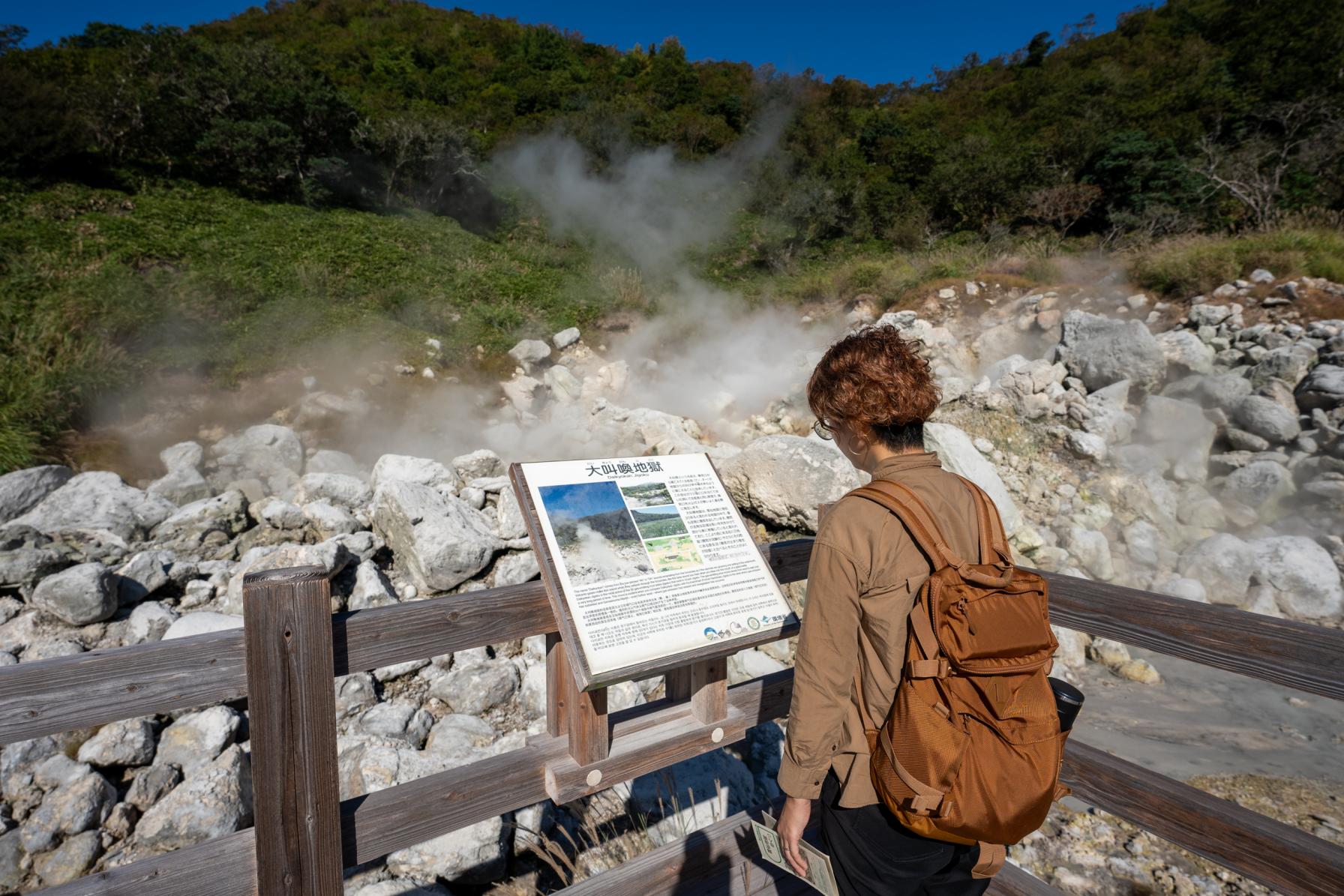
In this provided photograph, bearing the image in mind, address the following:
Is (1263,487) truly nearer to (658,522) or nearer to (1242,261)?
(1242,261)

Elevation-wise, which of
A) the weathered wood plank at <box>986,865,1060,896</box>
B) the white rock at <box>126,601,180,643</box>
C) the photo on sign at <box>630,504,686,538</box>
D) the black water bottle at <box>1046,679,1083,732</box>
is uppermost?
the photo on sign at <box>630,504,686,538</box>

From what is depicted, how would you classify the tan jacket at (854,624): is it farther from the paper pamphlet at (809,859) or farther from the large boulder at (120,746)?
the large boulder at (120,746)

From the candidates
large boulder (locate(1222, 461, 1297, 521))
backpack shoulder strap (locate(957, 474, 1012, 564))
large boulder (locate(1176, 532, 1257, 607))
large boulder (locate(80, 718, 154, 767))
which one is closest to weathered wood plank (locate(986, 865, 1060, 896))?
backpack shoulder strap (locate(957, 474, 1012, 564))

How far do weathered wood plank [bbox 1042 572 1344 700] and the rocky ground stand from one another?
145cm

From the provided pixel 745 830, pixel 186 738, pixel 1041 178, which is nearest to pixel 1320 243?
pixel 1041 178

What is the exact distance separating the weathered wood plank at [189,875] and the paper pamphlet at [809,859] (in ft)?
3.34

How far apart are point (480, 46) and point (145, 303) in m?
23.9

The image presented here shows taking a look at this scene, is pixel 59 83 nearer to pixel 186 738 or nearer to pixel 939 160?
pixel 186 738

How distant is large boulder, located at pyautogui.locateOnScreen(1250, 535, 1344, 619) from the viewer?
14.6ft

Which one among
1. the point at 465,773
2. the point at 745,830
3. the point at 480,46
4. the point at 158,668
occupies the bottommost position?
the point at 745,830

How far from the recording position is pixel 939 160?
54.3 ft

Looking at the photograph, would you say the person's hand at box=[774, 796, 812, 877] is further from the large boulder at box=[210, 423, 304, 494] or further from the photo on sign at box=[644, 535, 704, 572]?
the large boulder at box=[210, 423, 304, 494]

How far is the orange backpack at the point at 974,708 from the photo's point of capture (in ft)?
3.24

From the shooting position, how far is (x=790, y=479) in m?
5.00
